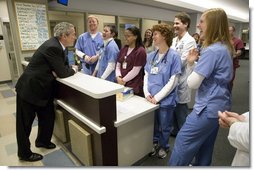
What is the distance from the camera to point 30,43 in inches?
119

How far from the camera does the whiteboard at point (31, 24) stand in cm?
285

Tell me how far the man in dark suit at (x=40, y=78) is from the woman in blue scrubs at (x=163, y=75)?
752 millimetres

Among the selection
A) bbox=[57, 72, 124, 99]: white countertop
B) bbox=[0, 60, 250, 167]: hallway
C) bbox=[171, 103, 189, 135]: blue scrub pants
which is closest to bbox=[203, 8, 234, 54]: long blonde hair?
bbox=[0, 60, 250, 167]: hallway

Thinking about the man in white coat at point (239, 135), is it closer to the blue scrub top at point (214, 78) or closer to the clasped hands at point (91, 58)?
the blue scrub top at point (214, 78)

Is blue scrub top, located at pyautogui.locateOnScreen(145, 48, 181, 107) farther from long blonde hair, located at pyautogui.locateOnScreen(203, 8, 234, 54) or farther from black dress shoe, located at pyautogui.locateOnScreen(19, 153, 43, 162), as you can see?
black dress shoe, located at pyautogui.locateOnScreen(19, 153, 43, 162)

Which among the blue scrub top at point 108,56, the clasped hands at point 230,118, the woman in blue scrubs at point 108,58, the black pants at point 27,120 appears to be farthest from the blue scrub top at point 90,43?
the clasped hands at point 230,118

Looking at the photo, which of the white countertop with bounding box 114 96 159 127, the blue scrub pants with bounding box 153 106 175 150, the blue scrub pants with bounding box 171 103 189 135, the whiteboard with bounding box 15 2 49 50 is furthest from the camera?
the whiteboard with bounding box 15 2 49 50

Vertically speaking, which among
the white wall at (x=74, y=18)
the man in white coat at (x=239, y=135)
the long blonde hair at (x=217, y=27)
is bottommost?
the man in white coat at (x=239, y=135)

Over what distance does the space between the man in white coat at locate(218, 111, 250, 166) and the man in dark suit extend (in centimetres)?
130

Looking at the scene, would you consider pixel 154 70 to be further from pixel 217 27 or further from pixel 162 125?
pixel 217 27

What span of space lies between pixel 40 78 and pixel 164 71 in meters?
1.11

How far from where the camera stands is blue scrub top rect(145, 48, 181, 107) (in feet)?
5.07

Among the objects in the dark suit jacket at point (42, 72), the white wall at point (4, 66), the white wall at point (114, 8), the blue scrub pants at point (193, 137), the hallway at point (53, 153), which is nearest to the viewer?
the blue scrub pants at point (193, 137)

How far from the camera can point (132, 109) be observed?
152cm
